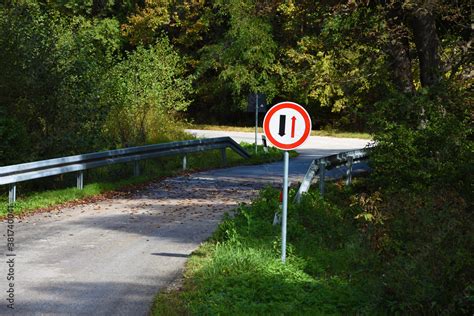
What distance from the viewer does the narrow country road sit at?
26.0 feet

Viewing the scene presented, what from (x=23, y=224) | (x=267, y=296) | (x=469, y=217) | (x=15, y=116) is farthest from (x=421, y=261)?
(x=15, y=116)

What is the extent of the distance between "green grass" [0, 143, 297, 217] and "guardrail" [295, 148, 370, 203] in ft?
17.3

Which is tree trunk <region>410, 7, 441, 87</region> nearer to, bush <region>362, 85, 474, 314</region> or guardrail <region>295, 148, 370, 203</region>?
bush <region>362, 85, 474, 314</region>

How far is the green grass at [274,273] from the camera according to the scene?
7.70 meters

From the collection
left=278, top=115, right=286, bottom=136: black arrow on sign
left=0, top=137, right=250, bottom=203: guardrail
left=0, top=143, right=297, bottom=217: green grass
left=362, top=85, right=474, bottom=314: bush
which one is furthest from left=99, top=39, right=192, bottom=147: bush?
left=278, top=115, right=286, bottom=136: black arrow on sign

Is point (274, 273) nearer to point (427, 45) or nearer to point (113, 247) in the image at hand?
→ point (113, 247)

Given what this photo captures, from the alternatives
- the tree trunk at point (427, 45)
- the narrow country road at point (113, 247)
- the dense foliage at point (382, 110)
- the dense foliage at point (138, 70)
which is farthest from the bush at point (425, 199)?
the narrow country road at point (113, 247)

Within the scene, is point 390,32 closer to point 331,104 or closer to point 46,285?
point 46,285

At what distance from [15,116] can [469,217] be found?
12302mm

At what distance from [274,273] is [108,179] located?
1248cm

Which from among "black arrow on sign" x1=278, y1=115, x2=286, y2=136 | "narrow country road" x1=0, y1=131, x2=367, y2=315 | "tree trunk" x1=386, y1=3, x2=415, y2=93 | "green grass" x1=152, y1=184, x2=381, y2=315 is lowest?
"narrow country road" x1=0, y1=131, x2=367, y2=315

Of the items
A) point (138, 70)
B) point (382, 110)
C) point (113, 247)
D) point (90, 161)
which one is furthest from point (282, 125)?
point (138, 70)

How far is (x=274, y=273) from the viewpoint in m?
8.88

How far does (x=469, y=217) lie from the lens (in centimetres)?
1064
